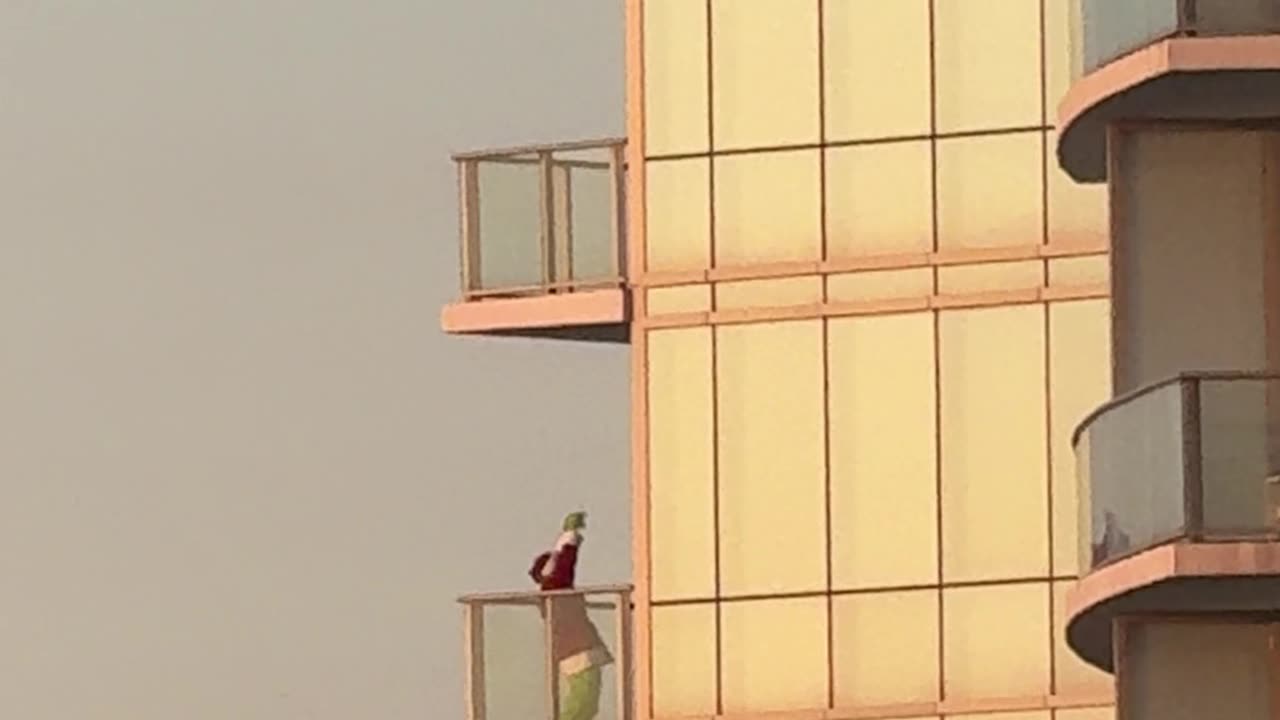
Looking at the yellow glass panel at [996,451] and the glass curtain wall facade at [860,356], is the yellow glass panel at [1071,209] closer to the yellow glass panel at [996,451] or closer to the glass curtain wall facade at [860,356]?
the glass curtain wall facade at [860,356]

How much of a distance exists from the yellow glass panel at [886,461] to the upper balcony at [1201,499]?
37.8 ft

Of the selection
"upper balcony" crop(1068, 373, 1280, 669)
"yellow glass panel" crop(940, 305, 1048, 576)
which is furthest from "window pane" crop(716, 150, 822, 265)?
"upper balcony" crop(1068, 373, 1280, 669)

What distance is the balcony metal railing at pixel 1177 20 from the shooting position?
2082 inches

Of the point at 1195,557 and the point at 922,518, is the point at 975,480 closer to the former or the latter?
the point at 922,518

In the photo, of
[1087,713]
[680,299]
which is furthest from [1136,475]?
[680,299]

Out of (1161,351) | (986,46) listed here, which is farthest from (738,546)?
(1161,351)

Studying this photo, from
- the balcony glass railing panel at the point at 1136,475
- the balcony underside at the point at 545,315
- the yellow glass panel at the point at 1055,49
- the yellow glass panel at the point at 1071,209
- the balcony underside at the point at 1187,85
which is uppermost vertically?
the yellow glass panel at the point at 1055,49

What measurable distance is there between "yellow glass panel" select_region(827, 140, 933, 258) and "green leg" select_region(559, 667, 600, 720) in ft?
13.7

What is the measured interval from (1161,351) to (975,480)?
35.7 feet

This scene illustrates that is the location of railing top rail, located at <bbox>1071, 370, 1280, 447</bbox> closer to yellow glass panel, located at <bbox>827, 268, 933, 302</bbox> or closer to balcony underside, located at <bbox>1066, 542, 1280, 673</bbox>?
balcony underside, located at <bbox>1066, 542, 1280, 673</bbox>

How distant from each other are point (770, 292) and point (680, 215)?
1.19 m

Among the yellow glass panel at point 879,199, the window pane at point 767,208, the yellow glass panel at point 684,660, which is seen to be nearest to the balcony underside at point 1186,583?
the yellow glass panel at point 879,199

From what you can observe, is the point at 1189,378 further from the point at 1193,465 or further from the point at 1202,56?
the point at 1202,56

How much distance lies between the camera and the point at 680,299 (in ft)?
217
